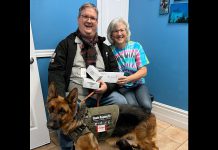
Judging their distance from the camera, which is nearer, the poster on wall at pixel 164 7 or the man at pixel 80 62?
the man at pixel 80 62

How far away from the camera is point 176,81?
2135 millimetres

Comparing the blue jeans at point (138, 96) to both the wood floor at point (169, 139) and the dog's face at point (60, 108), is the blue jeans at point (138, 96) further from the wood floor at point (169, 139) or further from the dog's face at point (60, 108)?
the dog's face at point (60, 108)

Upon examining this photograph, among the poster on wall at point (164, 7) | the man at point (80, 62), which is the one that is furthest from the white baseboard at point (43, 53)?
the poster on wall at point (164, 7)

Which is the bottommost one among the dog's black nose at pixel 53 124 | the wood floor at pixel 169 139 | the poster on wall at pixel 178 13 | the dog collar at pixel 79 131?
the wood floor at pixel 169 139

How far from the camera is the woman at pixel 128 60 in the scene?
5.86 ft

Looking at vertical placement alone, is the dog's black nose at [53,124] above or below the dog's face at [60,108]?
below

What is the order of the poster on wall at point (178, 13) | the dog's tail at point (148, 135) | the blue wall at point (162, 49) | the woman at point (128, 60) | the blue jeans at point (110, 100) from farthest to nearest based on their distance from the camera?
the blue wall at point (162, 49), the poster on wall at point (178, 13), the woman at point (128, 60), the blue jeans at point (110, 100), the dog's tail at point (148, 135)

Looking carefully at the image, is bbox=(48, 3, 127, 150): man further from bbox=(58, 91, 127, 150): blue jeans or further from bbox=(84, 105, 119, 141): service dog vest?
bbox=(84, 105, 119, 141): service dog vest

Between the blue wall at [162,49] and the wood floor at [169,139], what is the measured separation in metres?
0.27

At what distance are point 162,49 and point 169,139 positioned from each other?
0.98 m

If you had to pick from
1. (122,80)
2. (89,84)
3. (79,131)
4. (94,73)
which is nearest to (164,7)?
(122,80)

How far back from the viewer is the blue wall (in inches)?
80.9
